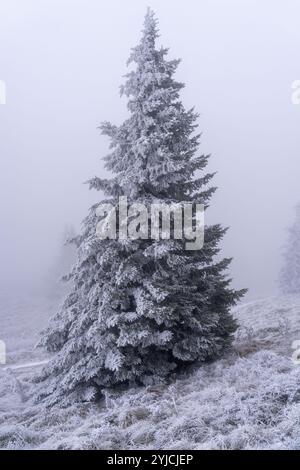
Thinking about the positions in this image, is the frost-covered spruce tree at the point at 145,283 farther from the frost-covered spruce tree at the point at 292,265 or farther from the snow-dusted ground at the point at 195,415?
the frost-covered spruce tree at the point at 292,265

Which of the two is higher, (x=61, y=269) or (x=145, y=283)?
(x=145, y=283)

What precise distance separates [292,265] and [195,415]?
4663cm

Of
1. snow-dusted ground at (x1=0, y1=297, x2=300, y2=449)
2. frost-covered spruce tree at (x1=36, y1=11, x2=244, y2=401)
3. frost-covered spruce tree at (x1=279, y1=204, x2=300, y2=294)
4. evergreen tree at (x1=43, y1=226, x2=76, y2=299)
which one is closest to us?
snow-dusted ground at (x1=0, y1=297, x2=300, y2=449)

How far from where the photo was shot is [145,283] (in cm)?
1401

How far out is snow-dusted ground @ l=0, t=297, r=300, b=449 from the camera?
27.1 ft

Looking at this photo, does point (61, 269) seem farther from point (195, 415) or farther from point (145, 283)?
point (195, 415)

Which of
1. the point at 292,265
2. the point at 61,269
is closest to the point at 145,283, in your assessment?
the point at 292,265

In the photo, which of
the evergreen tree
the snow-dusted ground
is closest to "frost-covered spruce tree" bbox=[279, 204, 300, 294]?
the evergreen tree

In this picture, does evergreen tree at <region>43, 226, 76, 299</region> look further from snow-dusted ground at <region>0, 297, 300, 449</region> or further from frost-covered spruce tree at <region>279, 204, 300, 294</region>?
snow-dusted ground at <region>0, 297, 300, 449</region>

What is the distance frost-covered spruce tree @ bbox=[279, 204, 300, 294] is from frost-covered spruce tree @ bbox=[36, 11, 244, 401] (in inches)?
1540

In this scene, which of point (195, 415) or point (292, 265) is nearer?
point (195, 415)

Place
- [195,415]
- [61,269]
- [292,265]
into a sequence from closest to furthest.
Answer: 1. [195,415]
2. [292,265]
3. [61,269]

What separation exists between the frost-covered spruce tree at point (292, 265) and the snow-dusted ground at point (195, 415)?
38.3 m
